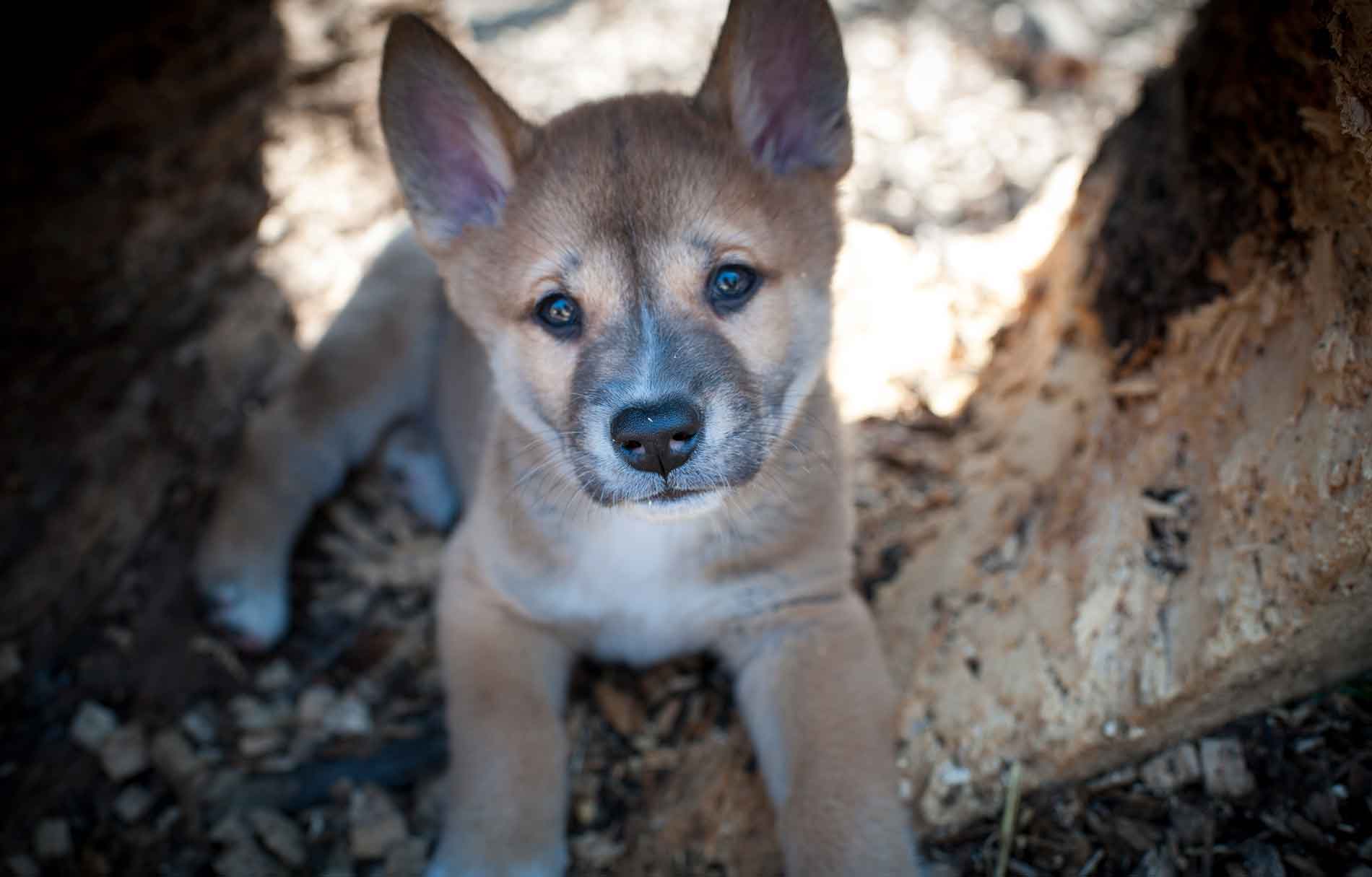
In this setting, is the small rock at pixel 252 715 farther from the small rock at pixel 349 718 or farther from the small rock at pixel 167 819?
the small rock at pixel 167 819

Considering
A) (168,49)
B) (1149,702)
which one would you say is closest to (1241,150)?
(1149,702)

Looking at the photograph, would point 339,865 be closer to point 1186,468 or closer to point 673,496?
point 673,496

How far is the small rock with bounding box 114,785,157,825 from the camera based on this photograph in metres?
3.47

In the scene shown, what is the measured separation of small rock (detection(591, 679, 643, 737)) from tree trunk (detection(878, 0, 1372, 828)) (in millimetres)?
876

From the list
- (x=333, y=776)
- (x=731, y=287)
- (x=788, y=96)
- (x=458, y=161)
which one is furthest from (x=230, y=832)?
(x=788, y=96)

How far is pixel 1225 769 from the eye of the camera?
2.81 meters

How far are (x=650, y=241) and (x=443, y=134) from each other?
837 millimetres

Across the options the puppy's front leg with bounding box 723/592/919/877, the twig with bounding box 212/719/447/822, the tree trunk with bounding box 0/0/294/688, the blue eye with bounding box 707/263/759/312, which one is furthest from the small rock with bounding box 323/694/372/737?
the blue eye with bounding box 707/263/759/312

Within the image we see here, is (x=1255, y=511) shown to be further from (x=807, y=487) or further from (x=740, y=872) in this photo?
(x=740, y=872)

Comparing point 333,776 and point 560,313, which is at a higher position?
point 560,313

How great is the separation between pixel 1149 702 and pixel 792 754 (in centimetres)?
96

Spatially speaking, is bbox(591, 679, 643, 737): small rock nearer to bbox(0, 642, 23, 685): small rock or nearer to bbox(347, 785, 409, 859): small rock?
bbox(347, 785, 409, 859): small rock

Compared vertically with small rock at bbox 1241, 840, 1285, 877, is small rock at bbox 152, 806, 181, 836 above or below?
below

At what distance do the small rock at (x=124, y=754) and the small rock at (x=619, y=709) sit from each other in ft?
4.88
